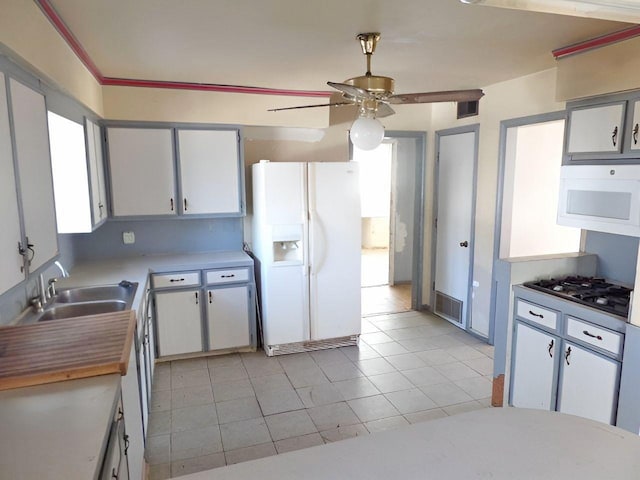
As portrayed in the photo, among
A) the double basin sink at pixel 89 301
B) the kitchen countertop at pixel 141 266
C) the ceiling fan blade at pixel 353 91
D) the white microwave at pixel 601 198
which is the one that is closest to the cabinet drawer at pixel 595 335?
the white microwave at pixel 601 198

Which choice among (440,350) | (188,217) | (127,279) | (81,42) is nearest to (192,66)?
(81,42)

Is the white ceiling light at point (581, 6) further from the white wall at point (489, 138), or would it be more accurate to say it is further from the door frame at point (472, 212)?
the door frame at point (472, 212)

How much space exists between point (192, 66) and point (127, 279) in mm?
1666

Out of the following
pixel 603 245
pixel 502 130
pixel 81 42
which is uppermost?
pixel 81 42

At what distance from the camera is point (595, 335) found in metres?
2.38

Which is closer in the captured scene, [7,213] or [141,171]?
[7,213]

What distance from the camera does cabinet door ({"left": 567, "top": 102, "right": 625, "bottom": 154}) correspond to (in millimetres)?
2559

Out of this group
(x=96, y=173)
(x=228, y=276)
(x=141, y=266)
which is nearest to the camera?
(x=96, y=173)

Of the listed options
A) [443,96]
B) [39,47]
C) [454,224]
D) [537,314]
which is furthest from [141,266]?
[454,224]

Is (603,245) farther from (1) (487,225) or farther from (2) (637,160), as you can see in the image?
(1) (487,225)

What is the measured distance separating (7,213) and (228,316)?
247 centimetres

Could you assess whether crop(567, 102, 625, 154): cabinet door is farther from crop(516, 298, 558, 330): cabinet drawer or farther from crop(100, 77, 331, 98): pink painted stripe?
crop(100, 77, 331, 98): pink painted stripe

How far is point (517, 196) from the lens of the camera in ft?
13.0

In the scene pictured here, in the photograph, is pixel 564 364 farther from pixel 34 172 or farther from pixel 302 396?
pixel 34 172
